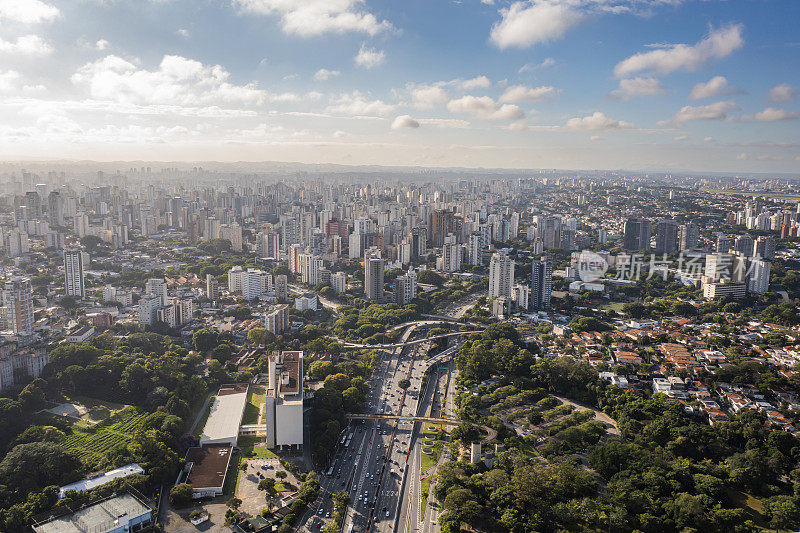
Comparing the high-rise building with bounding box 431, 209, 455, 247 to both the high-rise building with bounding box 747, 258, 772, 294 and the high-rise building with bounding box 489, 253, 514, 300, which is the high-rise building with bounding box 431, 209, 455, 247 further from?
the high-rise building with bounding box 747, 258, 772, 294

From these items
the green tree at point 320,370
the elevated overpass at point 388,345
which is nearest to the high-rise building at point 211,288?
the elevated overpass at point 388,345

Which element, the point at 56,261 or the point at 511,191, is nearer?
the point at 56,261

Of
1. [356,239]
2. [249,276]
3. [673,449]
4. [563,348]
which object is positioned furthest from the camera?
[356,239]

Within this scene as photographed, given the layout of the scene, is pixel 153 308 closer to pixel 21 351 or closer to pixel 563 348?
pixel 21 351

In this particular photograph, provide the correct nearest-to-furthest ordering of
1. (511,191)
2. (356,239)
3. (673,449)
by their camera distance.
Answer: (673,449) → (356,239) → (511,191)

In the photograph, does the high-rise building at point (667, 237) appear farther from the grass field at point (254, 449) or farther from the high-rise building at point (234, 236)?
the grass field at point (254, 449)

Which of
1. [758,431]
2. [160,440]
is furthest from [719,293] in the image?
[160,440]
